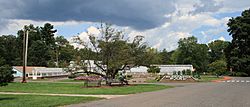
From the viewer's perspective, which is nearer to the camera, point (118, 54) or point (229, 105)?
point (229, 105)

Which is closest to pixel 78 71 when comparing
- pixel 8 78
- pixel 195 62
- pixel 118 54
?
pixel 118 54

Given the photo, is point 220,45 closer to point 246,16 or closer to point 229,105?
point 246,16

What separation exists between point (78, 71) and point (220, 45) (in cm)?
10650

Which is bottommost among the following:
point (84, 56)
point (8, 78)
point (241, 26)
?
point (8, 78)

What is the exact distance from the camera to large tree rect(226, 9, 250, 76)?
8431 centimetres

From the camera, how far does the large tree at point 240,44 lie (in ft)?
277

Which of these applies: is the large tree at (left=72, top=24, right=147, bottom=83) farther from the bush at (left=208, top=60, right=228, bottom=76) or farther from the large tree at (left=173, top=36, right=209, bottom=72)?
the large tree at (left=173, top=36, right=209, bottom=72)

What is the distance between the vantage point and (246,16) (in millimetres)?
85750

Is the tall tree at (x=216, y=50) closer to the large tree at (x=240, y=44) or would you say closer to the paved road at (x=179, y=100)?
the large tree at (x=240, y=44)

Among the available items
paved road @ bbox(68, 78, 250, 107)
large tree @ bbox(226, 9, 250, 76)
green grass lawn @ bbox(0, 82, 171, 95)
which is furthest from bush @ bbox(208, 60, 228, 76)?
paved road @ bbox(68, 78, 250, 107)

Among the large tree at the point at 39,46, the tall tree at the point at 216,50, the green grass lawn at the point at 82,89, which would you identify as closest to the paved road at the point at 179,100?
the green grass lawn at the point at 82,89

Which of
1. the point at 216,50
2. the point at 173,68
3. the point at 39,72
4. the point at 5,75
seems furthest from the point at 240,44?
the point at 5,75

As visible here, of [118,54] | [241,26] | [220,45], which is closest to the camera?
[118,54]

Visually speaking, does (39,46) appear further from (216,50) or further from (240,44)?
(216,50)
